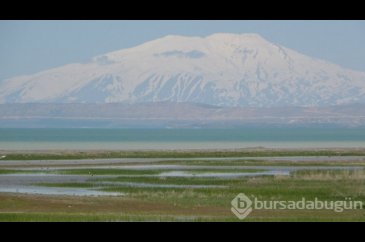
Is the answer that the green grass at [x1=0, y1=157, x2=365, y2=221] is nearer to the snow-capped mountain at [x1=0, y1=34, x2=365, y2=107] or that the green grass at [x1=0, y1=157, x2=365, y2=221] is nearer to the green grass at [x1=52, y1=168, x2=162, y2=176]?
the green grass at [x1=52, y1=168, x2=162, y2=176]

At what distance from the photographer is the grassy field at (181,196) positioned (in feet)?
67.3

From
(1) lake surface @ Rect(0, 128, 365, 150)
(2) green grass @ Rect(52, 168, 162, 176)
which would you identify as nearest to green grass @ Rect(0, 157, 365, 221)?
(2) green grass @ Rect(52, 168, 162, 176)

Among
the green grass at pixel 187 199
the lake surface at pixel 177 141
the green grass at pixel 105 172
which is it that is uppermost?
the lake surface at pixel 177 141

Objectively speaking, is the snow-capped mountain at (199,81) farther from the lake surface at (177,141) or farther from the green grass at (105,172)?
the green grass at (105,172)

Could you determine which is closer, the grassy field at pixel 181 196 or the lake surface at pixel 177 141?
the grassy field at pixel 181 196

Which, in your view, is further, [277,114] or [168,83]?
[277,114]

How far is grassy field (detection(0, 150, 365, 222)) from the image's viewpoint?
67.3ft

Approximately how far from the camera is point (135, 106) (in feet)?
528

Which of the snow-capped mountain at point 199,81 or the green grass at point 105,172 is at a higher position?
the snow-capped mountain at point 199,81

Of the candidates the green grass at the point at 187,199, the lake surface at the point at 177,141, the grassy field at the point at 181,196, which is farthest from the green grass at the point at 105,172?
the lake surface at the point at 177,141
